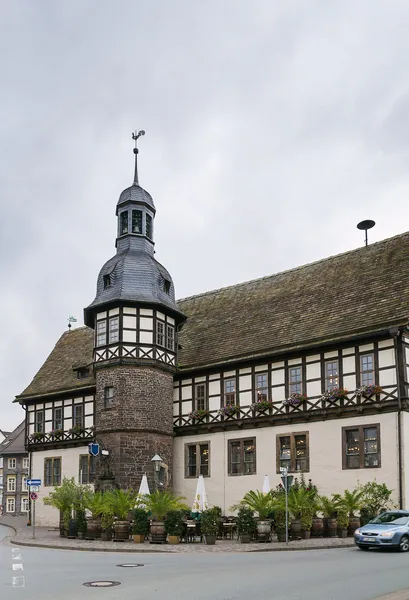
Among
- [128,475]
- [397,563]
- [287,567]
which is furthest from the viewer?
[128,475]

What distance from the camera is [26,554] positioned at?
2231cm

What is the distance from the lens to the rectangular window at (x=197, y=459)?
3656 centimetres

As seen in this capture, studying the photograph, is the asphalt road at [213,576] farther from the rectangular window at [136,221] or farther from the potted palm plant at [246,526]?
the rectangular window at [136,221]

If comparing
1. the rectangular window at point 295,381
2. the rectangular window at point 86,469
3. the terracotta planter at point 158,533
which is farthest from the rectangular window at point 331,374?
the rectangular window at point 86,469

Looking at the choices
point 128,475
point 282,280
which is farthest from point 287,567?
point 282,280

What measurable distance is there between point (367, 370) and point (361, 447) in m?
3.05

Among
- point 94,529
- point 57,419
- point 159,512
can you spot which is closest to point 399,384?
point 159,512

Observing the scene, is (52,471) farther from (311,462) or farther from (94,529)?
(311,462)

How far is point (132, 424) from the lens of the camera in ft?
116

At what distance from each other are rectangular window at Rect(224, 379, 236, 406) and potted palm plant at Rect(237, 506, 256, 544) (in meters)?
10.3

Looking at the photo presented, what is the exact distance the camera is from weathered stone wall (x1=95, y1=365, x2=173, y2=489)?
1366 inches

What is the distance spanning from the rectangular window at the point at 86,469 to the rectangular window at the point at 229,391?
30.2ft

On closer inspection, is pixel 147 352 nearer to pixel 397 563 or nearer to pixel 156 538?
pixel 156 538

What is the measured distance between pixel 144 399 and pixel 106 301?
5005 millimetres
